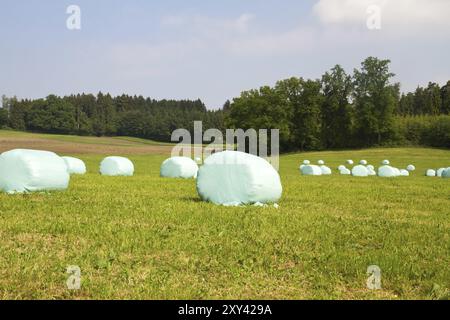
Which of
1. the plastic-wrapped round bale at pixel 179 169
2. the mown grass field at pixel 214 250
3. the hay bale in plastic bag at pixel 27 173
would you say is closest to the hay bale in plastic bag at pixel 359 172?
the plastic-wrapped round bale at pixel 179 169

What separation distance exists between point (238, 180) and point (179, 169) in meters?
14.9

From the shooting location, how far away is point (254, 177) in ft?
42.2

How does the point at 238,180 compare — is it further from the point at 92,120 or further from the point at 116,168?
the point at 92,120

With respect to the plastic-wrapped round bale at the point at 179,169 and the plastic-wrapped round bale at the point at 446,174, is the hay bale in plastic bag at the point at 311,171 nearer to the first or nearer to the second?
the plastic-wrapped round bale at the point at 446,174

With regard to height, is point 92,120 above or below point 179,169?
above

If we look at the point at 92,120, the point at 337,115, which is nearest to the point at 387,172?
the point at 337,115

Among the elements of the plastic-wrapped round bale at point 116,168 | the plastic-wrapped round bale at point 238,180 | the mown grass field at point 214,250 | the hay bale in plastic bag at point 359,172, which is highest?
the plastic-wrapped round bale at point 238,180

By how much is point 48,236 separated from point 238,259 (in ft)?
10.9

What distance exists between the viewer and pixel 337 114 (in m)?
91.9

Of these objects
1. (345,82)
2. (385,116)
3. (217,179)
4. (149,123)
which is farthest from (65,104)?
(217,179)

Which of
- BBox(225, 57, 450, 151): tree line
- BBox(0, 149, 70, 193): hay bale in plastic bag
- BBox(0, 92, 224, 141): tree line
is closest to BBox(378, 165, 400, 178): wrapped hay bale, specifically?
BBox(0, 149, 70, 193): hay bale in plastic bag

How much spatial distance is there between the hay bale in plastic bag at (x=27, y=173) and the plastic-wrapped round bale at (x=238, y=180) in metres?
4.96

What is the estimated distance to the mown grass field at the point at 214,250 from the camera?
5.98m

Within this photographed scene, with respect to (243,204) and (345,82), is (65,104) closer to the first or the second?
(345,82)
